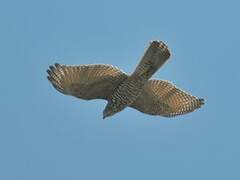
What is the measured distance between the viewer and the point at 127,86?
21.9 meters

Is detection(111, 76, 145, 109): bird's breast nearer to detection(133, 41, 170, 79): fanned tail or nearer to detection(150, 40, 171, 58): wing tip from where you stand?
detection(133, 41, 170, 79): fanned tail

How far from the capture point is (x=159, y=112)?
2325 centimetres

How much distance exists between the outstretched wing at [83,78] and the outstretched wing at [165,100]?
119cm

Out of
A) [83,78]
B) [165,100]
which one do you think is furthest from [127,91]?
[165,100]

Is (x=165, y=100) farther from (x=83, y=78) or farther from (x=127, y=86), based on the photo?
(x=83, y=78)

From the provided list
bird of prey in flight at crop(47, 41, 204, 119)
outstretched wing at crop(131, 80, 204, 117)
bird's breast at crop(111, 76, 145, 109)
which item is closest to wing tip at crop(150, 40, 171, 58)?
bird of prey in flight at crop(47, 41, 204, 119)

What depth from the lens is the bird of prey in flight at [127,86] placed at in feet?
70.8

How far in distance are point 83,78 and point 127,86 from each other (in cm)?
109

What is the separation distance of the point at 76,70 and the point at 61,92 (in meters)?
0.66

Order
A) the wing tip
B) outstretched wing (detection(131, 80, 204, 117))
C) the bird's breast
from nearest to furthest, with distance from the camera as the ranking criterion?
the wing tip, the bird's breast, outstretched wing (detection(131, 80, 204, 117))

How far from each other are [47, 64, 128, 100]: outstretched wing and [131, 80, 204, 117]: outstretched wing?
1185 mm

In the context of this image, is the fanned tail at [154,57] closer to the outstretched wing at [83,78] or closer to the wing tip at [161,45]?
the wing tip at [161,45]

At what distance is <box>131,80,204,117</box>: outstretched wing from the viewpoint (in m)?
22.9

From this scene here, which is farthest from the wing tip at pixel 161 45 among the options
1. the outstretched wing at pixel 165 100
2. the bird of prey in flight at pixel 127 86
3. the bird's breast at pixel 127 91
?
the outstretched wing at pixel 165 100
